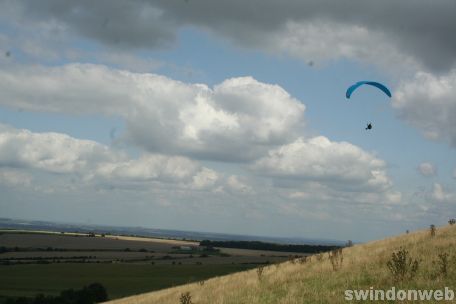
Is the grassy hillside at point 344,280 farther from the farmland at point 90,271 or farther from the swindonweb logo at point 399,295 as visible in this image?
the farmland at point 90,271

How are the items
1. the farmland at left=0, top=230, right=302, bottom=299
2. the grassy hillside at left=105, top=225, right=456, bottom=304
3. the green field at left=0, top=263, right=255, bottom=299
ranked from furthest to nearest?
the farmland at left=0, top=230, right=302, bottom=299 < the green field at left=0, top=263, right=255, bottom=299 < the grassy hillside at left=105, top=225, right=456, bottom=304

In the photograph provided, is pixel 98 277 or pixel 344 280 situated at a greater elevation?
pixel 344 280

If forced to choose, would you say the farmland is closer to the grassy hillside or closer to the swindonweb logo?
the grassy hillside

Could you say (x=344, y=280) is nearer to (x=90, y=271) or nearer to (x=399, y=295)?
(x=399, y=295)

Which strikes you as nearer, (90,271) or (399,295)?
(399,295)

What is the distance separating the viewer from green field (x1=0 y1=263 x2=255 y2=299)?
74375mm

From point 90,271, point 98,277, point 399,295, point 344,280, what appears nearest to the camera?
point 399,295

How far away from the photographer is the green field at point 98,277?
74375mm

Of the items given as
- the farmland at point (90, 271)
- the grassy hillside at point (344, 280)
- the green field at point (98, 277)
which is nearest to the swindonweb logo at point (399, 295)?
the grassy hillside at point (344, 280)

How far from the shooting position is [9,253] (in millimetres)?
138125

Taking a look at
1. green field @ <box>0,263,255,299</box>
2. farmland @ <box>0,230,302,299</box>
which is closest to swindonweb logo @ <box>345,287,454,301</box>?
farmland @ <box>0,230,302,299</box>

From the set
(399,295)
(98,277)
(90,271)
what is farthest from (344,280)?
(90,271)

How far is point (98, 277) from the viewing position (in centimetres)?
8956

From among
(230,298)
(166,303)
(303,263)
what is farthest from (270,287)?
(303,263)
